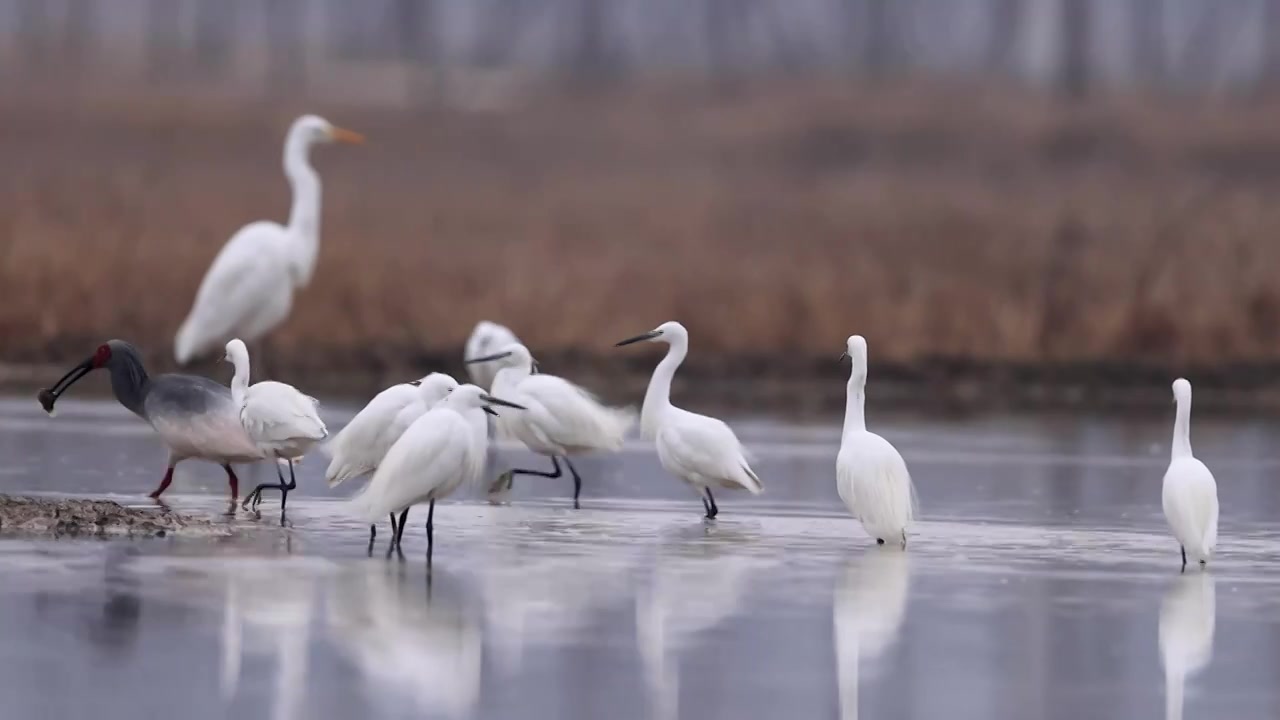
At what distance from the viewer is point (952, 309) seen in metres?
22.2

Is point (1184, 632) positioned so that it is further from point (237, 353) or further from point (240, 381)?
point (237, 353)

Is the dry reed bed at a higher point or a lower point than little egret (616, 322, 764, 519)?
higher

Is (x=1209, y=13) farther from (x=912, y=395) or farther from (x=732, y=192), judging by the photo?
(x=912, y=395)

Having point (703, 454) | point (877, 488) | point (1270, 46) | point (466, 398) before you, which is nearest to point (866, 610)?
point (877, 488)

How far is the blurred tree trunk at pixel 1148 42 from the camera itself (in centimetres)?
3531

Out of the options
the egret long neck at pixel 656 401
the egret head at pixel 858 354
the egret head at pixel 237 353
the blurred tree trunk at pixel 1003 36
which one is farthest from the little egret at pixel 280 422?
the blurred tree trunk at pixel 1003 36

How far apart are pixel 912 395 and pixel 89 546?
12.7 metres

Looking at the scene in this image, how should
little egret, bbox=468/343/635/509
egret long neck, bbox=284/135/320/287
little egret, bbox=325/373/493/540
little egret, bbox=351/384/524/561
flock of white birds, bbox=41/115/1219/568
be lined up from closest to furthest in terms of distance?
little egret, bbox=351/384/524/561 → flock of white birds, bbox=41/115/1219/568 → little egret, bbox=325/373/493/540 → little egret, bbox=468/343/635/509 → egret long neck, bbox=284/135/320/287

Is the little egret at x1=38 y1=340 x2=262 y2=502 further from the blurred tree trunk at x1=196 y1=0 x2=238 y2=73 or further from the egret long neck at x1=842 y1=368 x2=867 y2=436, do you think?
the blurred tree trunk at x1=196 y1=0 x2=238 y2=73

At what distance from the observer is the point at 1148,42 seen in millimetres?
38125

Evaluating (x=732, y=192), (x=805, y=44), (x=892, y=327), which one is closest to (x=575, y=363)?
Answer: (x=892, y=327)

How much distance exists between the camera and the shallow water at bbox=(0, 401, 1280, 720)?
7121 mm

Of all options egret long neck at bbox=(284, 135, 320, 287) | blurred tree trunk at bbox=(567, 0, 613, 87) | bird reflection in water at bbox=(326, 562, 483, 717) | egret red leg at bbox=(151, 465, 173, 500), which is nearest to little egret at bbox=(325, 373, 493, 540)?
egret red leg at bbox=(151, 465, 173, 500)

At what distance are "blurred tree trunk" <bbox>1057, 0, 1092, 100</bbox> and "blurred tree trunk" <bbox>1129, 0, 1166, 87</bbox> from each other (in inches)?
38.6
